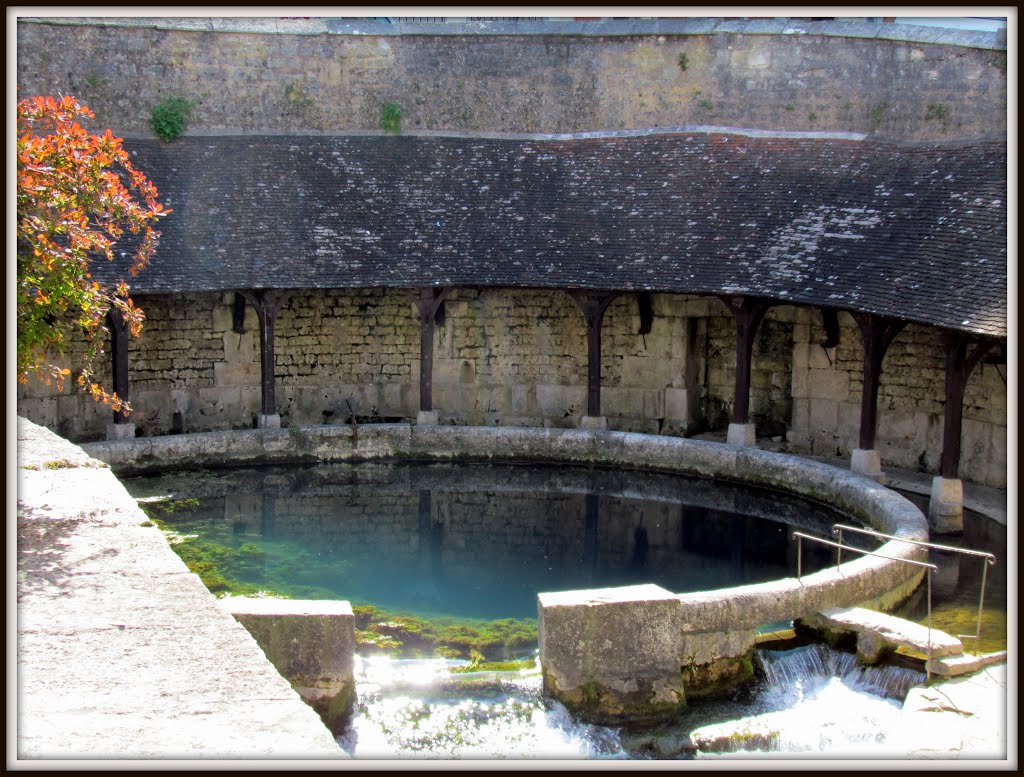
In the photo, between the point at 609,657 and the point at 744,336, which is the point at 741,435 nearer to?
the point at 744,336

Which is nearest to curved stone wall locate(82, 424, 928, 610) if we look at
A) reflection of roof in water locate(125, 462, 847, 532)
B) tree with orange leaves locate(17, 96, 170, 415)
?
reflection of roof in water locate(125, 462, 847, 532)

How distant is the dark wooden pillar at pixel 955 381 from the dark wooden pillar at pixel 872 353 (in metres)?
0.90

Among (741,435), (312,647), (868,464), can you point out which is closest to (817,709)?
(312,647)

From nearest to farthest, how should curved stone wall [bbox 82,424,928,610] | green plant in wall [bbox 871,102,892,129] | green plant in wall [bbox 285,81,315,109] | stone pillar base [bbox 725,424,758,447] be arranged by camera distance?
curved stone wall [bbox 82,424,928,610]
stone pillar base [bbox 725,424,758,447]
green plant in wall [bbox 871,102,892,129]
green plant in wall [bbox 285,81,315,109]

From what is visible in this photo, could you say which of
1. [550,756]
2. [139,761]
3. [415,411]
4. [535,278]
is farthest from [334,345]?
[139,761]

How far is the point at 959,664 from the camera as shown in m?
8.49

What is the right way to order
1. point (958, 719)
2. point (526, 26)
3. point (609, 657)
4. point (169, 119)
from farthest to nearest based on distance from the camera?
point (526, 26) → point (169, 119) → point (609, 657) → point (958, 719)

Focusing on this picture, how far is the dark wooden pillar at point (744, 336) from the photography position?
48.3 ft

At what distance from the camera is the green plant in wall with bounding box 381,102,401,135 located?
17516 millimetres

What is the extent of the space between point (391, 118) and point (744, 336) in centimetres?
618

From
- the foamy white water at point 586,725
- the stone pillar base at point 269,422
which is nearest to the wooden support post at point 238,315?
the stone pillar base at point 269,422

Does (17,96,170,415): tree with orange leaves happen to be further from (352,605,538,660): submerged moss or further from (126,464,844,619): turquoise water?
(126,464,844,619): turquoise water

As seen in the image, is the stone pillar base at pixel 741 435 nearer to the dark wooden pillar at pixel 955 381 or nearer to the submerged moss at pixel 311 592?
the dark wooden pillar at pixel 955 381

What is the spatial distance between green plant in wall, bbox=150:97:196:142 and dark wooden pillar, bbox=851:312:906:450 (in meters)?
9.47
